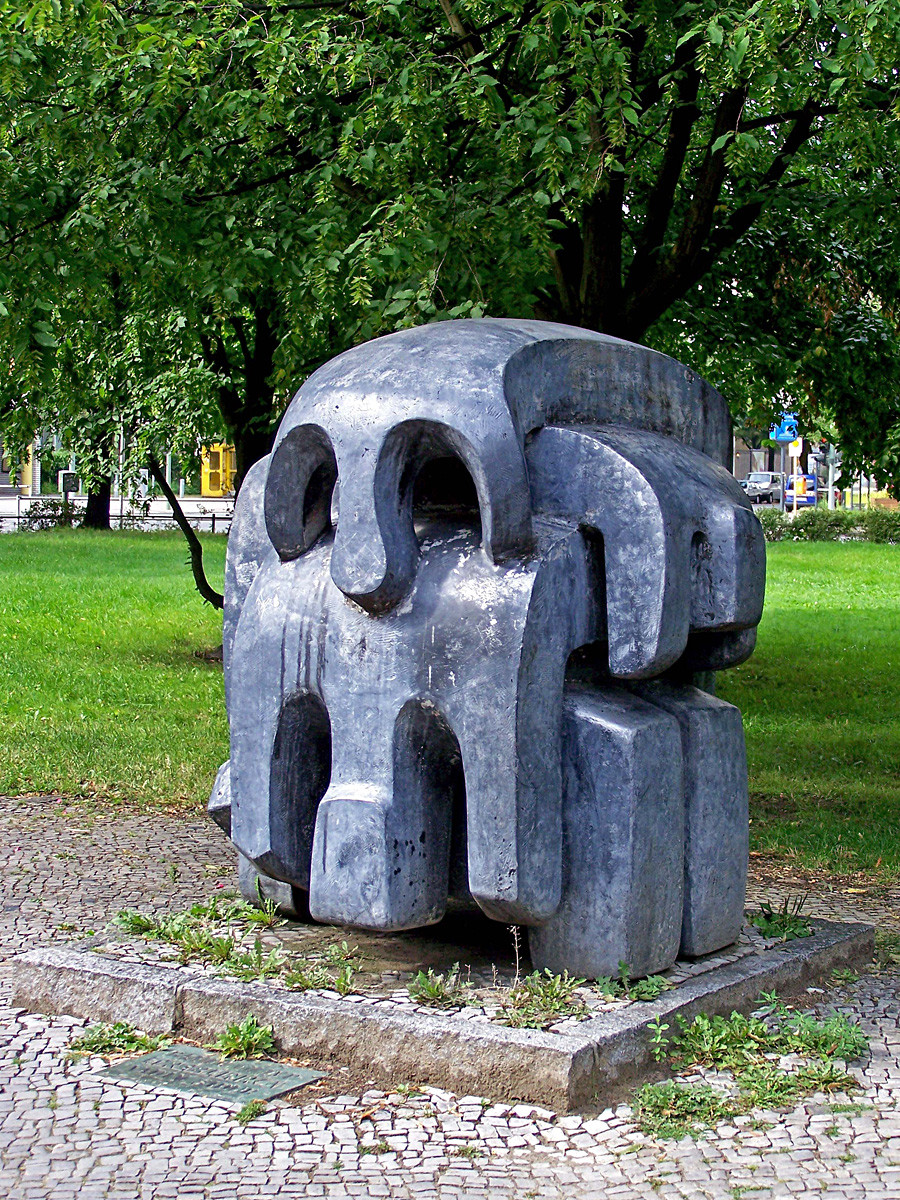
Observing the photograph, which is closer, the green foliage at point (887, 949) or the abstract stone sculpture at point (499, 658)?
the abstract stone sculpture at point (499, 658)

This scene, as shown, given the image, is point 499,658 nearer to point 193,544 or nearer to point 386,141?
point 386,141

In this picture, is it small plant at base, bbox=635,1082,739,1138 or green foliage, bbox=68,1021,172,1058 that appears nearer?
small plant at base, bbox=635,1082,739,1138

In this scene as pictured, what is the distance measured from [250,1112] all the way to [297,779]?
113 centimetres

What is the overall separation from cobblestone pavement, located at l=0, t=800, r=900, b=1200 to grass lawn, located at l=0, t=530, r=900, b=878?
3390 millimetres

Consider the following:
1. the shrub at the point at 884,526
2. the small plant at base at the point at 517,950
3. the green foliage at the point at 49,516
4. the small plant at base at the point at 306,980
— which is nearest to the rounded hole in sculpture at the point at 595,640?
the small plant at base at the point at 517,950

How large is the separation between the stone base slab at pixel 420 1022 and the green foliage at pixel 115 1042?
0.04 meters

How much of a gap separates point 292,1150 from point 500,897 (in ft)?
3.06

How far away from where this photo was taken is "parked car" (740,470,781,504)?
188 feet

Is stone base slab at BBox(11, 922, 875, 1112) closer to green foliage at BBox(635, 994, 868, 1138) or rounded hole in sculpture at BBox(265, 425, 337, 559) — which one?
green foliage at BBox(635, 994, 868, 1138)

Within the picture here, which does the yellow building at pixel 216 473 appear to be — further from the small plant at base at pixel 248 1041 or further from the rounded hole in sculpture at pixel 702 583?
the small plant at base at pixel 248 1041

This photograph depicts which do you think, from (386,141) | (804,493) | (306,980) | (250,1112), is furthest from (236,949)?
(804,493)

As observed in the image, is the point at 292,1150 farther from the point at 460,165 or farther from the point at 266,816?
the point at 460,165

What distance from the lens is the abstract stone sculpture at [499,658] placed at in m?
4.21

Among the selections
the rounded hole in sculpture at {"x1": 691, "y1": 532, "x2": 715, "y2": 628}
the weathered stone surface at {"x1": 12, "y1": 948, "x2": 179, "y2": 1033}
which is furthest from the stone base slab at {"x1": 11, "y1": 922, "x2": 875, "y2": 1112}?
the rounded hole in sculpture at {"x1": 691, "y1": 532, "x2": 715, "y2": 628}
